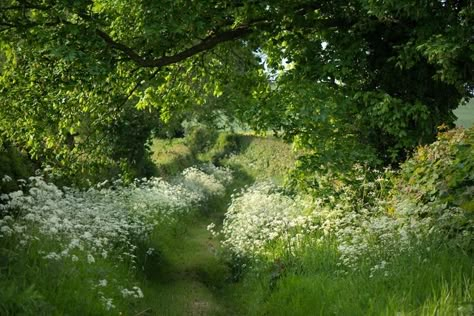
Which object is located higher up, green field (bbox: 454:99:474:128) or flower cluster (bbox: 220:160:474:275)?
green field (bbox: 454:99:474:128)

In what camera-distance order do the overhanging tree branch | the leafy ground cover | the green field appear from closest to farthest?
the leafy ground cover < the overhanging tree branch < the green field

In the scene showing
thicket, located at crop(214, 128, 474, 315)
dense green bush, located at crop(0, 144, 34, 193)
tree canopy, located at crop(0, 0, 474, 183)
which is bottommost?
thicket, located at crop(214, 128, 474, 315)

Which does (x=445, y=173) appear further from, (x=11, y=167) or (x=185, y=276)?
(x=11, y=167)

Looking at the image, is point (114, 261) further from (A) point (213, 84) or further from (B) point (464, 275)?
(B) point (464, 275)

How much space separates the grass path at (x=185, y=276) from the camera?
922 centimetres

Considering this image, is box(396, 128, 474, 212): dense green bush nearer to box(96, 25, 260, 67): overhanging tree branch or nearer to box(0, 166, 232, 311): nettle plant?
box(96, 25, 260, 67): overhanging tree branch

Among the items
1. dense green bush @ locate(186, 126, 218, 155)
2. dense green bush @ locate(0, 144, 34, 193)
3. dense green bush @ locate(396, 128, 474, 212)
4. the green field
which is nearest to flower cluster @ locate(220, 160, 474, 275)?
dense green bush @ locate(396, 128, 474, 212)

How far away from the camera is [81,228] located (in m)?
8.49

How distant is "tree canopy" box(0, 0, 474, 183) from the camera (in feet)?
27.0

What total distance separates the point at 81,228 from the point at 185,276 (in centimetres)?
379

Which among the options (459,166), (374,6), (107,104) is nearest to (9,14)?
(107,104)

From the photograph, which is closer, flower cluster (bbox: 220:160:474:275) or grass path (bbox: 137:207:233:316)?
flower cluster (bbox: 220:160:474:275)

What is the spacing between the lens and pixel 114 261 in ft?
29.9

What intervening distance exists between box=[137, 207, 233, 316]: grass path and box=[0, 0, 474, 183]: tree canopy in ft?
10.6
